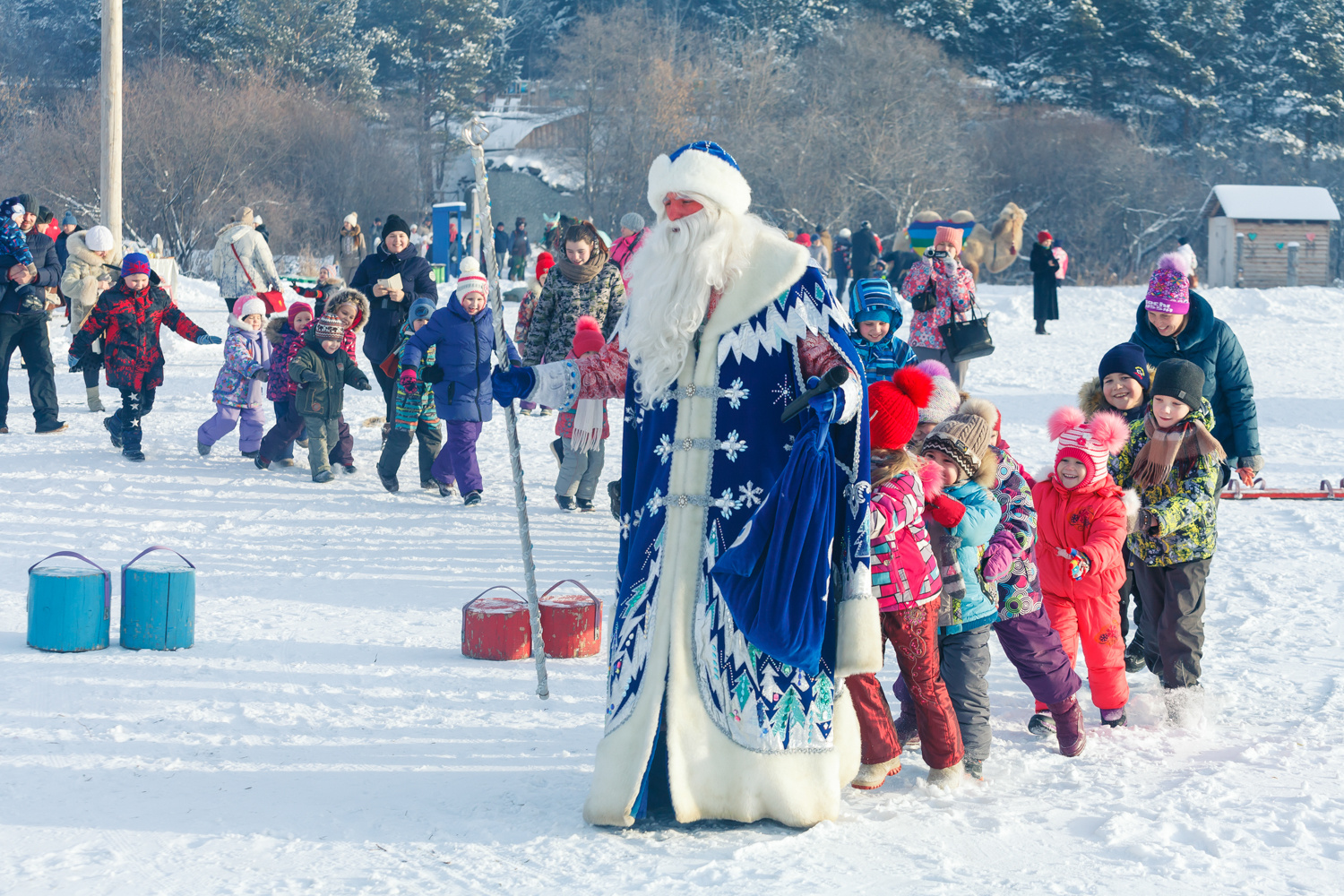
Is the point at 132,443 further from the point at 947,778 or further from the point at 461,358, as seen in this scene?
the point at 947,778

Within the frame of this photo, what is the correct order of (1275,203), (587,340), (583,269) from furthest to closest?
(1275,203)
(583,269)
(587,340)

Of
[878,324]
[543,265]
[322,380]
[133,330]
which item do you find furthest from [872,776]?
[543,265]

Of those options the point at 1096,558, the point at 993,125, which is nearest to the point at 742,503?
the point at 1096,558

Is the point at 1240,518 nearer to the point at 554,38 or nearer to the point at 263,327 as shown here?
the point at 263,327

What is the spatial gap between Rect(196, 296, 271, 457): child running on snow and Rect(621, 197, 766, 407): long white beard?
6.15 meters

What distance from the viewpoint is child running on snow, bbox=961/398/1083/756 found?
4230 mm

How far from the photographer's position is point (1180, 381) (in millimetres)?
4680

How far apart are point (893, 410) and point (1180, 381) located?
1.49 metres

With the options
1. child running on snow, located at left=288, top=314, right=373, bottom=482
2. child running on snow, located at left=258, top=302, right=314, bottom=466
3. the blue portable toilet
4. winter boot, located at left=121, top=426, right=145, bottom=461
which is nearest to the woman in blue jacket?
child running on snow, located at left=288, top=314, right=373, bottom=482

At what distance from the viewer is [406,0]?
55969mm

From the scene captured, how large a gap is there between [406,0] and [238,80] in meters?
13.5

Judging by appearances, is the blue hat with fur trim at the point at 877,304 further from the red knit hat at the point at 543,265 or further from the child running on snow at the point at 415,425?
the red knit hat at the point at 543,265

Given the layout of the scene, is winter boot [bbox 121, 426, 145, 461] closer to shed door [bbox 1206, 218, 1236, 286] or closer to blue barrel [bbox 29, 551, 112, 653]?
blue barrel [bbox 29, 551, 112, 653]

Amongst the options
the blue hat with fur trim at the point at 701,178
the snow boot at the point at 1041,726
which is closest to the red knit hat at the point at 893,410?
the blue hat with fur trim at the point at 701,178
